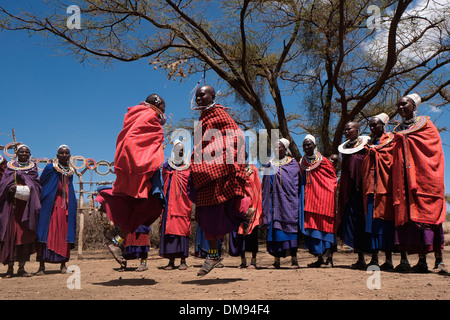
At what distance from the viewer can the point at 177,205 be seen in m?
7.91

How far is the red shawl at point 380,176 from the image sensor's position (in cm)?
634

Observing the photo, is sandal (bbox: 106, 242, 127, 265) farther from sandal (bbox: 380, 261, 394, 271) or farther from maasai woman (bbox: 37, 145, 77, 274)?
sandal (bbox: 380, 261, 394, 271)

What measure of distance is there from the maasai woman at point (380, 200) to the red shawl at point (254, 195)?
1.90 metres

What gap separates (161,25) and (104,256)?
245 inches

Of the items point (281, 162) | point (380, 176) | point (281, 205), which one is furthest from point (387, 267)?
point (281, 162)

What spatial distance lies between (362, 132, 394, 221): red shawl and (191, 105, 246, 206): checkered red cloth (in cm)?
243

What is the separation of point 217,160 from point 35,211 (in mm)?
3744

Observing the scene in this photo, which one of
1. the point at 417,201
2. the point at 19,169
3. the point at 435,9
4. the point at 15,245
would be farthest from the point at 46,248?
the point at 435,9

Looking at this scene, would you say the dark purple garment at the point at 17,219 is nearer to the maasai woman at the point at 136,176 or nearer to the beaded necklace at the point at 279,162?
the maasai woman at the point at 136,176

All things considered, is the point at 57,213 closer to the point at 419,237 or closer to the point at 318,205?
the point at 318,205

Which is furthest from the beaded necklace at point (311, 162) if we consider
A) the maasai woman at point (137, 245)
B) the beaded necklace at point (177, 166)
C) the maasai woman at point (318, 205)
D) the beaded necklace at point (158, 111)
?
the beaded necklace at point (158, 111)

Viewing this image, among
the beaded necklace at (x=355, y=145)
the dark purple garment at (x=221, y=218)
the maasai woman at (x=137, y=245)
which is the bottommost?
the maasai woman at (x=137, y=245)

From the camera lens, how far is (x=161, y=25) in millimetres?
11500

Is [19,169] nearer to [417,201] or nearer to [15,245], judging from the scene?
[15,245]
